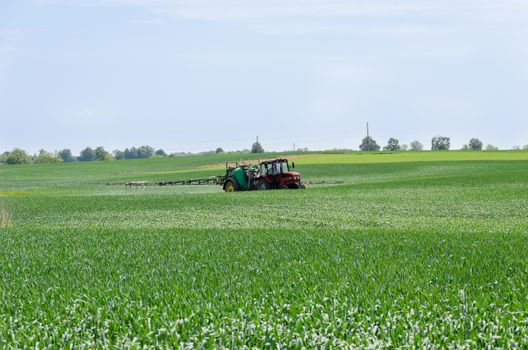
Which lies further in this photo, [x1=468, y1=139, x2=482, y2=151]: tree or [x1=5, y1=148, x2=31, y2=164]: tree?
[x1=468, y1=139, x2=482, y2=151]: tree

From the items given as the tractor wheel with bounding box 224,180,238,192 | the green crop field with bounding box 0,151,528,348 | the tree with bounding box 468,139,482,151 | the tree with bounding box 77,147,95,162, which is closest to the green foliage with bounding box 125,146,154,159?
the tree with bounding box 77,147,95,162

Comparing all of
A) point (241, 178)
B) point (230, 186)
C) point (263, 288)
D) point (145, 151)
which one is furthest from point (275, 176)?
point (145, 151)

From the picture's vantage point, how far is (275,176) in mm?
44531

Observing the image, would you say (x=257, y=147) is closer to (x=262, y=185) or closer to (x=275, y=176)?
(x=262, y=185)

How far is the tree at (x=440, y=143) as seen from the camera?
15488 cm

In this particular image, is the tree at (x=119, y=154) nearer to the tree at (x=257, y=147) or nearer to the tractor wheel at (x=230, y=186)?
the tree at (x=257, y=147)

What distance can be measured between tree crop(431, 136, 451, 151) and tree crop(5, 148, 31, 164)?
83.5 m

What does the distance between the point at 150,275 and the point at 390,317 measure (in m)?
4.43

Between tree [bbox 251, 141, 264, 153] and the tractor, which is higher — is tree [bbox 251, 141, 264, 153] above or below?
above

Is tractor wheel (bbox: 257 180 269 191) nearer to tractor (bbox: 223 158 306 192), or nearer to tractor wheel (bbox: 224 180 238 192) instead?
tractor (bbox: 223 158 306 192)

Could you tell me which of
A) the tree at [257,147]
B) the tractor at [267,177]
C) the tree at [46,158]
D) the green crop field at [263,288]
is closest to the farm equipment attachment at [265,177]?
the tractor at [267,177]

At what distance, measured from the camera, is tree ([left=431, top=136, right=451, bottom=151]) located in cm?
15488

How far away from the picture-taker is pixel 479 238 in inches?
626

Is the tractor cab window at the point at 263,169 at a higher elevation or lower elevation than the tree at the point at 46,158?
lower
